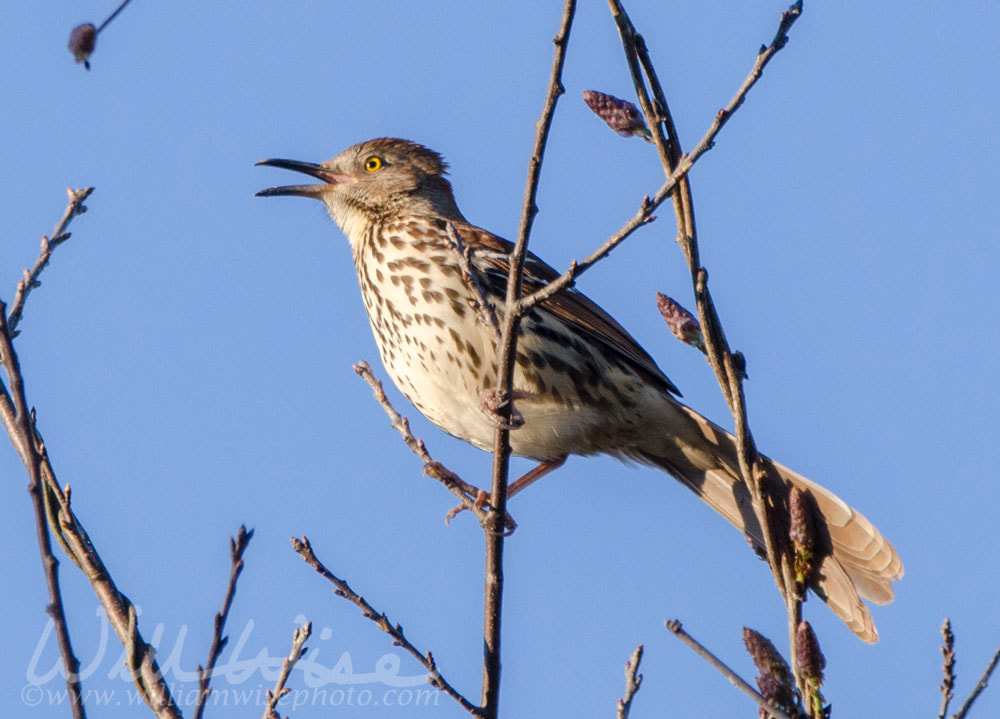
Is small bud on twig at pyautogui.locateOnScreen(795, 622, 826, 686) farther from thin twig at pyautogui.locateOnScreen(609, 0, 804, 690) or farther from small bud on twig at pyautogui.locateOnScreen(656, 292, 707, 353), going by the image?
small bud on twig at pyautogui.locateOnScreen(656, 292, 707, 353)

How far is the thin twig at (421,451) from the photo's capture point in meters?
4.23

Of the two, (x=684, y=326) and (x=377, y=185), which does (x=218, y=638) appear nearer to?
(x=684, y=326)

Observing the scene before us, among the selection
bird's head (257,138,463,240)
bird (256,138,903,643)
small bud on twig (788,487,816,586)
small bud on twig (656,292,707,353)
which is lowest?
small bud on twig (788,487,816,586)

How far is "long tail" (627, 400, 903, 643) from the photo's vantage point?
4.70 meters

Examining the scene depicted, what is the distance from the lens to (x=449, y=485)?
4.30 metres

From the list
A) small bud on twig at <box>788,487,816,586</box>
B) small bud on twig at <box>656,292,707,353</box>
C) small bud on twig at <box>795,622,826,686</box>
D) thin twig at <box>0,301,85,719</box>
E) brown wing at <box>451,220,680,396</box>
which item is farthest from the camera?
brown wing at <box>451,220,680,396</box>

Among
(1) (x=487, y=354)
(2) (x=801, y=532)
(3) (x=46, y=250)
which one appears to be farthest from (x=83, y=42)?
(1) (x=487, y=354)

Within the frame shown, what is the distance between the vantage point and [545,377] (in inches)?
210

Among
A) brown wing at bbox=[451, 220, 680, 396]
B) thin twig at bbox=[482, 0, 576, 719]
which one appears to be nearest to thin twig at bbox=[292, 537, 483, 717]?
thin twig at bbox=[482, 0, 576, 719]

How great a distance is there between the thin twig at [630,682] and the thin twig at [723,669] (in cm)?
45

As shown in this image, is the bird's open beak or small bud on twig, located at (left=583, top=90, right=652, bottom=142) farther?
the bird's open beak

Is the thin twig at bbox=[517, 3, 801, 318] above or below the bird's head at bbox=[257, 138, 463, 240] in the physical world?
below

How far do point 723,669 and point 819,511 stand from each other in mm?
2336

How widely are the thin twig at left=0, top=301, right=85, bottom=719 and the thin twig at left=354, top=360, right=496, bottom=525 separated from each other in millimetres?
1747
